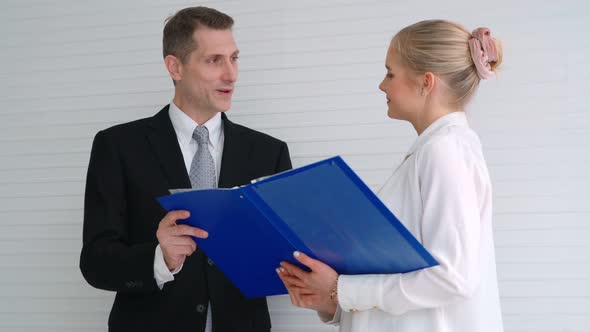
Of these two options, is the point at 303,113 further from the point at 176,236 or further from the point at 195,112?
the point at 176,236

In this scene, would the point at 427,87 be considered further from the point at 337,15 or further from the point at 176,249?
the point at 337,15

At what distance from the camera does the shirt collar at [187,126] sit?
8.75 ft

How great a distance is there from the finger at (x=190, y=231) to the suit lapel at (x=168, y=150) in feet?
1.82

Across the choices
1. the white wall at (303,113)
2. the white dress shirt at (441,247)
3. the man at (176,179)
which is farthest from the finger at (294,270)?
the white wall at (303,113)

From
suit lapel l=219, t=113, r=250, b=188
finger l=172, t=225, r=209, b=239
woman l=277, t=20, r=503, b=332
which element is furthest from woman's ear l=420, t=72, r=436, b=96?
suit lapel l=219, t=113, r=250, b=188

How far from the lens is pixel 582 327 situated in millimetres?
2703

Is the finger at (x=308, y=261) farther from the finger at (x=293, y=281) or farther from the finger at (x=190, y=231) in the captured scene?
the finger at (x=190, y=231)

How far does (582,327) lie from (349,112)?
1.34 m

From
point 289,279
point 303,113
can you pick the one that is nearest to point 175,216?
point 289,279

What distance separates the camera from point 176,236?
203cm

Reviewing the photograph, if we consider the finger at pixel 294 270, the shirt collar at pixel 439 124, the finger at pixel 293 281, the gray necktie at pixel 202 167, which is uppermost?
the shirt collar at pixel 439 124

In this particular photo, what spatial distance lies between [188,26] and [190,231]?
109 cm

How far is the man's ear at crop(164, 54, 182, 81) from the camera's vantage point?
108 inches

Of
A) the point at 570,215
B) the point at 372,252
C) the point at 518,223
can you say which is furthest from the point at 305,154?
the point at 372,252
